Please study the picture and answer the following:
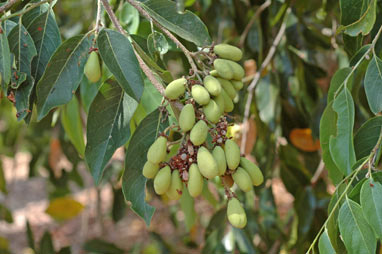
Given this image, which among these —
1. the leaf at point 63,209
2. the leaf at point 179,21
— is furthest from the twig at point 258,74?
the leaf at point 63,209

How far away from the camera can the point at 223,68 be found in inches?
31.3

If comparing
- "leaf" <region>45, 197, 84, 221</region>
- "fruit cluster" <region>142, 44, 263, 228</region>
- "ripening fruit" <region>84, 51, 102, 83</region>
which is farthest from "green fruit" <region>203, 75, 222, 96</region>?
"leaf" <region>45, 197, 84, 221</region>

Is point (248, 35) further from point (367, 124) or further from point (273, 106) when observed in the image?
point (367, 124)

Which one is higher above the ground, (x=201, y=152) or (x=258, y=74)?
(x=201, y=152)

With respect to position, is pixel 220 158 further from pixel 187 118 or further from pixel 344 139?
pixel 344 139

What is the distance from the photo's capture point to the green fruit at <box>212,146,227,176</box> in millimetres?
737

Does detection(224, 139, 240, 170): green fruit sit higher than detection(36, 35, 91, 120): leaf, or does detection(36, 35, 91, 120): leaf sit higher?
detection(36, 35, 91, 120): leaf

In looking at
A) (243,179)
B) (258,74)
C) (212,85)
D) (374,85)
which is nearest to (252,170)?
(243,179)

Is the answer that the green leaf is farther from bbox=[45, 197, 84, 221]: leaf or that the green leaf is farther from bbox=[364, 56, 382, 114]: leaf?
bbox=[45, 197, 84, 221]: leaf

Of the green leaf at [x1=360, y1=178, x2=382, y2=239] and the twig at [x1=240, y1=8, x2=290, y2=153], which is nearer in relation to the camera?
the green leaf at [x1=360, y1=178, x2=382, y2=239]

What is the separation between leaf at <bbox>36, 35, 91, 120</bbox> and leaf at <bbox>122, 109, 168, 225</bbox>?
13 centimetres

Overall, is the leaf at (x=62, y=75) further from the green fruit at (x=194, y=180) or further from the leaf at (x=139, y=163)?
the green fruit at (x=194, y=180)

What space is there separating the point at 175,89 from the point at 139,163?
0.16 meters

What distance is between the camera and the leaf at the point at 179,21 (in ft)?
3.00
